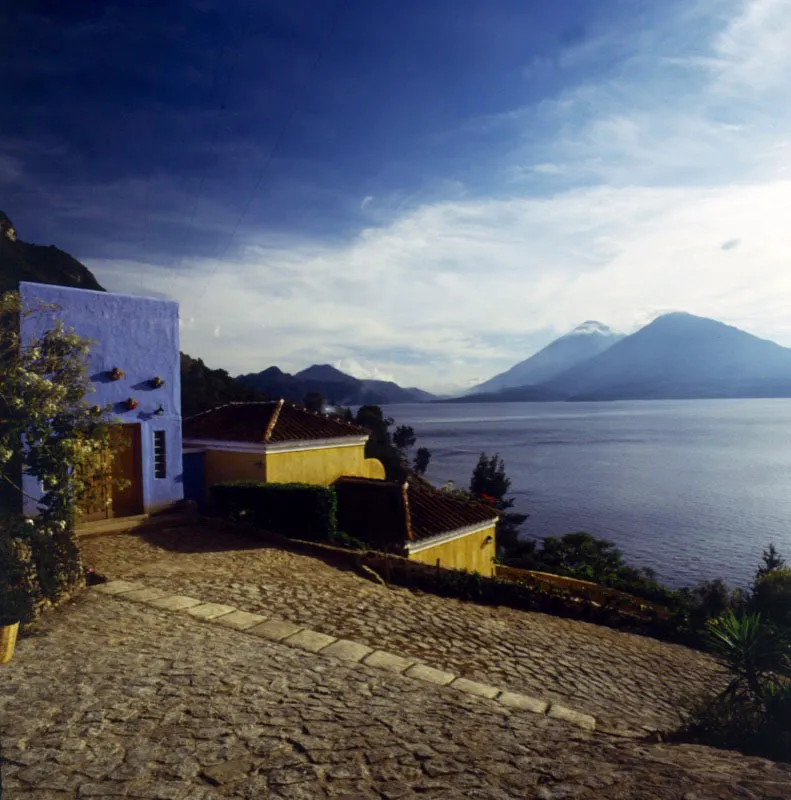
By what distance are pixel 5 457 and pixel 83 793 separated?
5404mm

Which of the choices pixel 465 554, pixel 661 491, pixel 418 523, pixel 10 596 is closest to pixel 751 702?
pixel 10 596

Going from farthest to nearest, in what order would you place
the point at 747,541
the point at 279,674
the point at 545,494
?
the point at 545,494 → the point at 747,541 → the point at 279,674

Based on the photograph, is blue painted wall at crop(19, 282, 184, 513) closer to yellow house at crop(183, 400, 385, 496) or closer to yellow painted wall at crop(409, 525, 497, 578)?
yellow house at crop(183, 400, 385, 496)

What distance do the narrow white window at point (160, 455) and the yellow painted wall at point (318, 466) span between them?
2.84 m

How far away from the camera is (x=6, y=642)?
6.37 meters

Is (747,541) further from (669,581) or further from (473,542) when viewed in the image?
(473,542)

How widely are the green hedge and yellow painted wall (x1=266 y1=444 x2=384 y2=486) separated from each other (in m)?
1.95

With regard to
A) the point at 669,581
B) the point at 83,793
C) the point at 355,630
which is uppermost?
the point at 83,793

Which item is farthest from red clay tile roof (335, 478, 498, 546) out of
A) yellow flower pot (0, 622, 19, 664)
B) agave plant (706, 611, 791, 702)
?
yellow flower pot (0, 622, 19, 664)

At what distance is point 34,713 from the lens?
5090 millimetres

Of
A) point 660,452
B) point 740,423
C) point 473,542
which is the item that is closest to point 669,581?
point 473,542

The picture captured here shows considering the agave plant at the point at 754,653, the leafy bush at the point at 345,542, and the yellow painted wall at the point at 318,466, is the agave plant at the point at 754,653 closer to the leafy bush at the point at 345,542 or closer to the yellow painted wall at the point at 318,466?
the leafy bush at the point at 345,542

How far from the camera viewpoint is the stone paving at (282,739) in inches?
167

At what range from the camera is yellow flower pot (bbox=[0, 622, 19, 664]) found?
633cm
